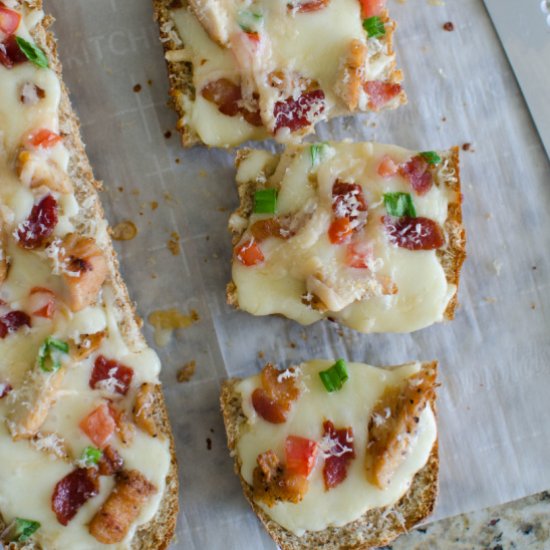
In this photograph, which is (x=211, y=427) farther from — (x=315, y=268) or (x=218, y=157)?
(x=218, y=157)

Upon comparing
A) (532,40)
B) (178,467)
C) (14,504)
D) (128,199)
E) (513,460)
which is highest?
(532,40)

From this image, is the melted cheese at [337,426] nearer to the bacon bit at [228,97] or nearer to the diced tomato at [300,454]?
the diced tomato at [300,454]

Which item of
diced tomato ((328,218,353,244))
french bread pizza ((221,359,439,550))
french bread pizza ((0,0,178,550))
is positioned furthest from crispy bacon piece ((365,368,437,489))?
french bread pizza ((0,0,178,550))

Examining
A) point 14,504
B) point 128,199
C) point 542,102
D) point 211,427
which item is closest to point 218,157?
point 128,199

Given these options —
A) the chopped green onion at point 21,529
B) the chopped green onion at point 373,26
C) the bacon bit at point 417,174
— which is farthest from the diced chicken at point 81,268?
the chopped green onion at point 373,26

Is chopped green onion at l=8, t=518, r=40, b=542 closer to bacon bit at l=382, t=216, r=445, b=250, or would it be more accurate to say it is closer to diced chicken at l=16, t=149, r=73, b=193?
diced chicken at l=16, t=149, r=73, b=193

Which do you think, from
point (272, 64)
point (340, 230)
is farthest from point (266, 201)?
point (272, 64)

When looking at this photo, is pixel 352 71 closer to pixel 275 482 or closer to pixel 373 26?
pixel 373 26
